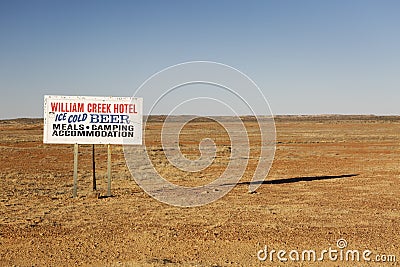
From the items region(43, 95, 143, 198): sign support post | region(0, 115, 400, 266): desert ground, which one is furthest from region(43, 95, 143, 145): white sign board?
region(0, 115, 400, 266): desert ground

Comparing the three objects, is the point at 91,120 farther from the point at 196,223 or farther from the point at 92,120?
the point at 196,223

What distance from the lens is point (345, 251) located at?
320 inches

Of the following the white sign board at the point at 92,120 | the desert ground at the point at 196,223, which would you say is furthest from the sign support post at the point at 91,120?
the desert ground at the point at 196,223

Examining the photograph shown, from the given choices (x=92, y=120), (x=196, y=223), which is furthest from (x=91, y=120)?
(x=196, y=223)

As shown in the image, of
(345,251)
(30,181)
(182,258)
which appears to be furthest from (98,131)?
(345,251)

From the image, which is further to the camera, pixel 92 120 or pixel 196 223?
pixel 92 120

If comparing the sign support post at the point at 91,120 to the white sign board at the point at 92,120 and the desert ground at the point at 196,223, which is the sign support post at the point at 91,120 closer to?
the white sign board at the point at 92,120

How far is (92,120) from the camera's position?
14.0 metres

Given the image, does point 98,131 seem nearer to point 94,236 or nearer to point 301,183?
point 94,236

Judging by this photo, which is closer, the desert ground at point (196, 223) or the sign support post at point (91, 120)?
the desert ground at point (196, 223)

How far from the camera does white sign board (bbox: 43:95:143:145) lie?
543 inches

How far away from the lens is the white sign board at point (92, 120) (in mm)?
13805

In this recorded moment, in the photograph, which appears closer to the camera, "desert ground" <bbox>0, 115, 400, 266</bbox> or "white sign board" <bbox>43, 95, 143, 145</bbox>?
"desert ground" <bbox>0, 115, 400, 266</bbox>

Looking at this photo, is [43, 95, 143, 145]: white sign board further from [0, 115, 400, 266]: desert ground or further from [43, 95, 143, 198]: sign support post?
[0, 115, 400, 266]: desert ground
